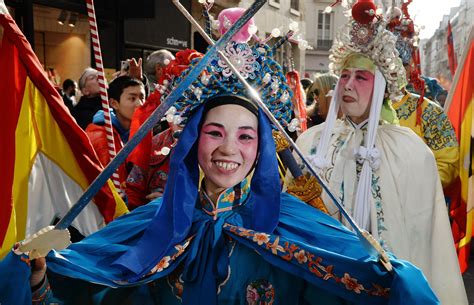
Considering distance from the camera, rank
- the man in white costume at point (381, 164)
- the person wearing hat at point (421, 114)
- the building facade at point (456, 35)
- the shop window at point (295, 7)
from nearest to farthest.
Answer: the man in white costume at point (381, 164)
the person wearing hat at point (421, 114)
the building facade at point (456, 35)
the shop window at point (295, 7)

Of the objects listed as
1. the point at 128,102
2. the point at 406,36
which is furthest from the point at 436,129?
the point at 128,102

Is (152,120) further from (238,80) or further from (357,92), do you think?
(357,92)

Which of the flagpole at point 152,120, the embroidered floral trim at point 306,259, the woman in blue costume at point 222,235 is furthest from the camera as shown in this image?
the woman in blue costume at point 222,235

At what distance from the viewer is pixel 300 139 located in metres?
3.87

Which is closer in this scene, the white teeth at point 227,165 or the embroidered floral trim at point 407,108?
the white teeth at point 227,165

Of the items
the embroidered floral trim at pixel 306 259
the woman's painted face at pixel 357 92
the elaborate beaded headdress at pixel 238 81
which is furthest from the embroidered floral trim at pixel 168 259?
the woman's painted face at pixel 357 92

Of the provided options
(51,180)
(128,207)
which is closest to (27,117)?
(51,180)

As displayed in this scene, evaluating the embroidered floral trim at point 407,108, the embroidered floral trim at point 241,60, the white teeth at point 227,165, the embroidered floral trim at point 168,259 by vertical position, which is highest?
the embroidered floral trim at point 241,60

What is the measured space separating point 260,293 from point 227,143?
594mm

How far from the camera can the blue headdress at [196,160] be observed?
7.06 ft

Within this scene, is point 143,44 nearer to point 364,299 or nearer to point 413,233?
point 413,233

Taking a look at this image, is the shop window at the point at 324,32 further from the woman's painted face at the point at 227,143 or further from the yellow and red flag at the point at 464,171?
the woman's painted face at the point at 227,143

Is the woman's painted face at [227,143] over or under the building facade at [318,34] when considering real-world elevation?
under

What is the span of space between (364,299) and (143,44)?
10180 mm
